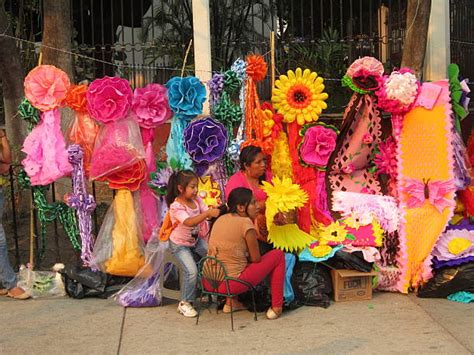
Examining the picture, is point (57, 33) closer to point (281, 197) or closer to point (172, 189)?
point (172, 189)

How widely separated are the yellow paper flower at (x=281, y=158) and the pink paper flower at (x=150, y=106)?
979mm

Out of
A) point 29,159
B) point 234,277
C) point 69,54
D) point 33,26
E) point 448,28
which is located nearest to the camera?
point 234,277

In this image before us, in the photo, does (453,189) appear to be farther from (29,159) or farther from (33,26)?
(33,26)

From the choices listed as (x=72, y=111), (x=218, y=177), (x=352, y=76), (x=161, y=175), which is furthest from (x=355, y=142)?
(x=72, y=111)

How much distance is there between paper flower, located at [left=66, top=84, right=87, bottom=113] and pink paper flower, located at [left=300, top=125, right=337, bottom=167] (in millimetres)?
1855

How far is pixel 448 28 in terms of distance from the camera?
7891 millimetres

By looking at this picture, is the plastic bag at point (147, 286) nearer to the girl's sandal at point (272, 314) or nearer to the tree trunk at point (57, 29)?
the girl's sandal at point (272, 314)

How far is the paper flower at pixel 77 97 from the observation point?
5.68 meters

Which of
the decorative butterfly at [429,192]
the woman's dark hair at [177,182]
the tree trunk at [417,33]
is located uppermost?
the tree trunk at [417,33]

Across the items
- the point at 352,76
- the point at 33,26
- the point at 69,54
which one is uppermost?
the point at 33,26

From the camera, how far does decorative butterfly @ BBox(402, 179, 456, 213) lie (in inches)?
214

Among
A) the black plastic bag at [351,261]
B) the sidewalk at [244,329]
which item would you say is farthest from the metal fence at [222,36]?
the sidewalk at [244,329]

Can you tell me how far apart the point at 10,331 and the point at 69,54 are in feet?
9.98

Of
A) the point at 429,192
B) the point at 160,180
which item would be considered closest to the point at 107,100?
the point at 160,180
